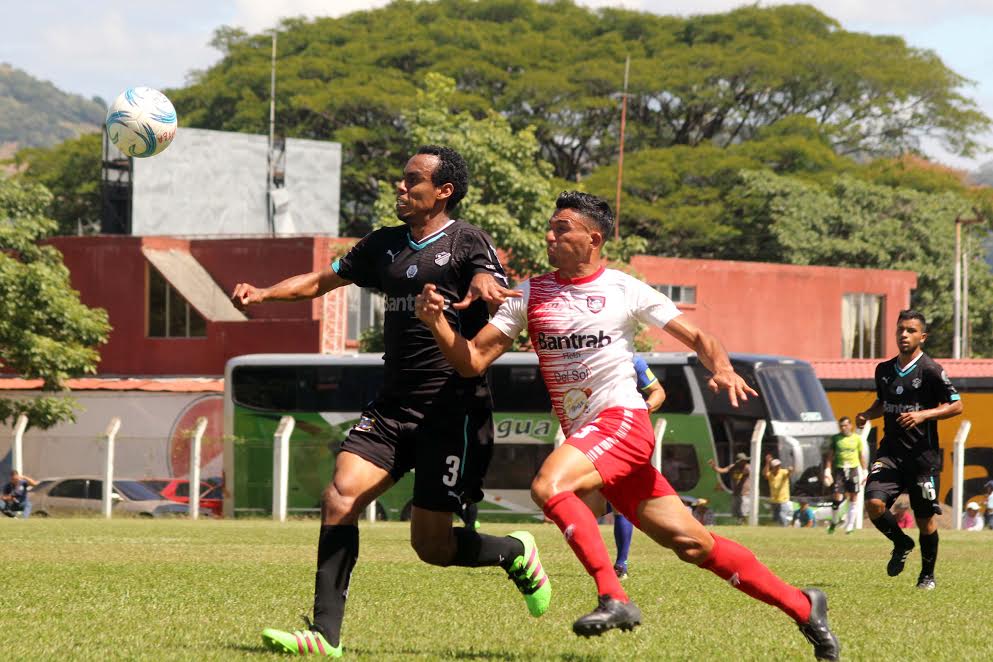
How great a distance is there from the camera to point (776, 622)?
812 centimetres

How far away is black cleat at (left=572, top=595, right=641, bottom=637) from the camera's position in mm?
5934

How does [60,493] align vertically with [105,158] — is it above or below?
below

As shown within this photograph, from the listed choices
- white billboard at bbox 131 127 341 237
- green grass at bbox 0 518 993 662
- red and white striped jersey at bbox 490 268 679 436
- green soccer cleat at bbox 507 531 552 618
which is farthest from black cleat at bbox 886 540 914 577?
white billboard at bbox 131 127 341 237

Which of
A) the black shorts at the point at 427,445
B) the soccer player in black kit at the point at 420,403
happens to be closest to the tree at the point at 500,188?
the soccer player in black kit at the point at 420,403

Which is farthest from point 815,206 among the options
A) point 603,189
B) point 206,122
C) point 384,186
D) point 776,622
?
point 776,622

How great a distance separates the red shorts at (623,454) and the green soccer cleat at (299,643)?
4.35ft

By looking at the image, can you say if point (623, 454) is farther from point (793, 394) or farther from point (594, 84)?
point (594, 84)

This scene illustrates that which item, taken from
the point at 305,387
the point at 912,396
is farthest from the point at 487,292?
the point at 305,387

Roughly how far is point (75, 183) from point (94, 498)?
4190 cm

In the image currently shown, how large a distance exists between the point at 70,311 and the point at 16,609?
85.5 feet

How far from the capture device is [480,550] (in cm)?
719

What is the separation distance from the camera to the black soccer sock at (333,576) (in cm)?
657

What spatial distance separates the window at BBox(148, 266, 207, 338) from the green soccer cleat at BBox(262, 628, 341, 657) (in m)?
39.0

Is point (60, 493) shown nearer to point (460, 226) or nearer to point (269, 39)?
point (460, 226)
